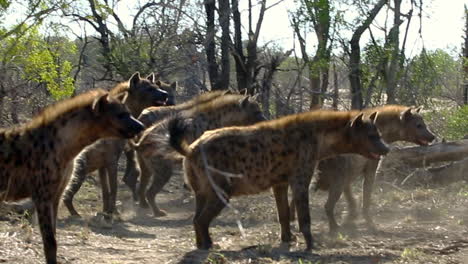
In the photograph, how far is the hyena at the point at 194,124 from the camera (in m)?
7.68

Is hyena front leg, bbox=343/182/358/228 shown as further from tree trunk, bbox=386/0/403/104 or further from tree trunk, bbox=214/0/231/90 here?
tree trunk, bbox=386/0/403/104

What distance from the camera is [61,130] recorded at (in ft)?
17.4

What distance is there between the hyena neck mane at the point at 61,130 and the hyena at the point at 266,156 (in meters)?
0.62

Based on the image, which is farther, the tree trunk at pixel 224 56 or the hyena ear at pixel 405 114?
the tree trunk at pixel 224 56

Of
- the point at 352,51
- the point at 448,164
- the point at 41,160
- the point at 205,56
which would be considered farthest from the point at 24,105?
the point at 41,160

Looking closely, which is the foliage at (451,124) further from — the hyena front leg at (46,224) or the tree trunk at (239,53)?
the hyena front leg at (46,224)

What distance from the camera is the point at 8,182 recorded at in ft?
16.8

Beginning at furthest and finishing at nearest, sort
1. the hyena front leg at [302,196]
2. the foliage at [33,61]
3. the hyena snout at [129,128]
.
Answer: the foliage at [33,61]
the hyena front leg at [302,196]
the hyena snout at [129,128]

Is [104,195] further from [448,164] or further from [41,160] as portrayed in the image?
[448,164]

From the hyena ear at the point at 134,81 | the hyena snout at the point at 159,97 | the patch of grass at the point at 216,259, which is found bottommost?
the patch of grass at the point at 216,259

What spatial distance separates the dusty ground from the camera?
5590 mm

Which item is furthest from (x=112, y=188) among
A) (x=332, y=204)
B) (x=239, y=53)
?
(x=239, y=53)

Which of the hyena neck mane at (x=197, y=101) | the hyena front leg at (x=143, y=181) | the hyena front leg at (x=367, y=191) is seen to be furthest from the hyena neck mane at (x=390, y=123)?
the hyena front leg at (x=143, y=181)

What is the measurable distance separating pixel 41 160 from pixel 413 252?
2.56 meters
